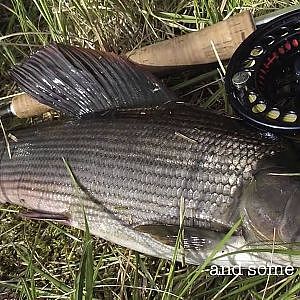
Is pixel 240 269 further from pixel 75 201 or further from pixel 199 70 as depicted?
pixel 199 70

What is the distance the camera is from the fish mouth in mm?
1896

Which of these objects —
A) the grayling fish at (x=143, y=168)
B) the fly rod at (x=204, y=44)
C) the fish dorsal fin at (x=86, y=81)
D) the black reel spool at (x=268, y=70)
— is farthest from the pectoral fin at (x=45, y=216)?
the black reel spool at (x=268, y=70)

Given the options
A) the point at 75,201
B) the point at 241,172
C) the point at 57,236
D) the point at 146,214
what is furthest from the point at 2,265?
the point at 241,172

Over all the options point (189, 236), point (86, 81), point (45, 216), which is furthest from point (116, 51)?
point (189, 236)

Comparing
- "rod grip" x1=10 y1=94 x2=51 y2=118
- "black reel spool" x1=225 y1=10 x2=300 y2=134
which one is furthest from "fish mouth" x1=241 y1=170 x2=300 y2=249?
"rod grip" x1=10 y1=94 x2=51 y2=118

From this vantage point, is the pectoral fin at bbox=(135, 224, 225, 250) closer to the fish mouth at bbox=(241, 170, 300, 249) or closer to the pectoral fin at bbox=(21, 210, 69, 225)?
the fish mouth at bbox=(241, 170, 300, 249)

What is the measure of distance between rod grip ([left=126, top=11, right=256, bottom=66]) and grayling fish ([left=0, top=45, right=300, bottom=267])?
103 millimetres

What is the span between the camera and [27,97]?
2625 mm

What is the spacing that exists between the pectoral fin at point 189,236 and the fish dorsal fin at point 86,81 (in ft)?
1.49

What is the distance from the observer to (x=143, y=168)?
2.16m

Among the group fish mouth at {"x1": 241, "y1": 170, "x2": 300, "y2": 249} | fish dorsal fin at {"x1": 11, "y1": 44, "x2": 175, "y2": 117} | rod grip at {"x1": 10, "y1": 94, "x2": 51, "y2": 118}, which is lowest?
fish mouth at {"x1": 241, "y1": 170, "x2": 300, "y2": 249}

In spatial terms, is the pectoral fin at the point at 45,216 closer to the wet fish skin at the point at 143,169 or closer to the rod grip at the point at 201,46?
the wet fish skin at the point at 143,169

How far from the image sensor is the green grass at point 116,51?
7.45 ft

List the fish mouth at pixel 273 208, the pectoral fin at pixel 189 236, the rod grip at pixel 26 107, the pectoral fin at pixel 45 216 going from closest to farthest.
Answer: the fish mouth at pixel 273 208, the pectoral fin at pixel 189 236, the pectoral fin at pixel 45 216, the rod grip at pixel 26 107
